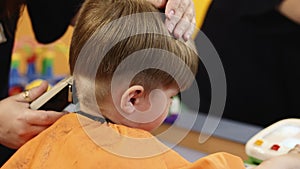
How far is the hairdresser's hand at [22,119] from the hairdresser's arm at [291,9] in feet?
2.99

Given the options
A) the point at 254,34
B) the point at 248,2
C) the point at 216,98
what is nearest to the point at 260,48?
the point at 254,34

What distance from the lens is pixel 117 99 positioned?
72 centimetres

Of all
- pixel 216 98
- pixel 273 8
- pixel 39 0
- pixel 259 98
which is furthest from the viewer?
pixel 259 98

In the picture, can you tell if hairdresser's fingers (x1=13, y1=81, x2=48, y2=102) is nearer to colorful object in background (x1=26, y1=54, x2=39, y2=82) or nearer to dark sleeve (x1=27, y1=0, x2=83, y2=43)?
dark sleeve (x1=27, y1=0, x2=83, y2=43)

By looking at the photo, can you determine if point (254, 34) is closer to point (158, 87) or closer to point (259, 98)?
point (259, 98)

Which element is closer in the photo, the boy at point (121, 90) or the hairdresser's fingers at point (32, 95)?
the boy at point (121, 90)

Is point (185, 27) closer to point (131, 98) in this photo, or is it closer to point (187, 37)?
point (187, 37)

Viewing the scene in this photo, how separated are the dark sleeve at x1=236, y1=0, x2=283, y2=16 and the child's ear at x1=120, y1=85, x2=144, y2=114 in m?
0.97

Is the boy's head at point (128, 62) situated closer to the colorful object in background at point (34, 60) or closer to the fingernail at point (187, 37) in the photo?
the fingernail at point (187, 37)

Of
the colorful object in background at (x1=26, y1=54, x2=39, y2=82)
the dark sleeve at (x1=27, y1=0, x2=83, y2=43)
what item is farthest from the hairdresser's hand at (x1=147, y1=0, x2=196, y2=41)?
the colorful object in background at (x1=26, y1=54, x2=39, y2=82)

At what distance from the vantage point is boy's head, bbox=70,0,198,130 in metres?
0.71

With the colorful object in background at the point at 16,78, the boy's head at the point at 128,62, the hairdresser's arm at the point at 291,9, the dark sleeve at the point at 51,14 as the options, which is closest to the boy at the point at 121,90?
the boy's head at the point at 128,62

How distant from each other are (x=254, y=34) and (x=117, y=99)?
106 centimetres

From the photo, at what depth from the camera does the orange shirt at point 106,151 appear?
0.68 m
